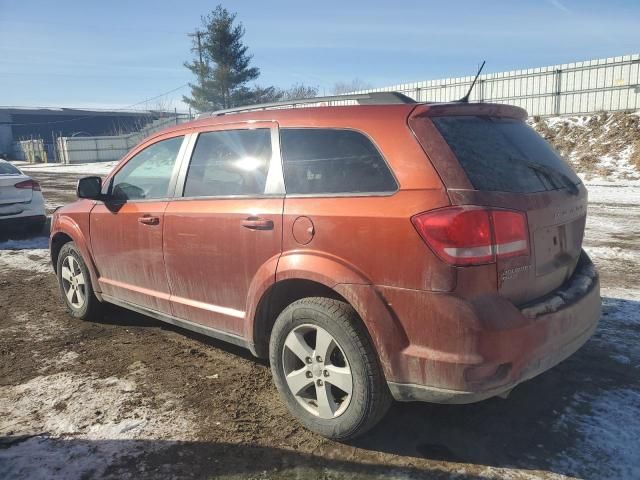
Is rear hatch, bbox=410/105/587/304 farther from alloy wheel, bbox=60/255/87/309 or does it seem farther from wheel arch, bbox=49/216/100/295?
alloy wheel, bbox=60/255/87/309

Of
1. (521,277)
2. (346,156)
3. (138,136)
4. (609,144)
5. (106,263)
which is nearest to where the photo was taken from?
(521,277)

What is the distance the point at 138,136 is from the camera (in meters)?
45.1

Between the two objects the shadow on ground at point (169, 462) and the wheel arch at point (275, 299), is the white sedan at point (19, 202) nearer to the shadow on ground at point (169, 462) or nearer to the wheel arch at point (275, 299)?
the shadow on ground at point (169, 462)

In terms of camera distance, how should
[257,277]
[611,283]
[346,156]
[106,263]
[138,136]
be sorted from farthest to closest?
1. [138,136]
2. [611,283]
3. [106,263]
4. [257,277]
5. [346,156]

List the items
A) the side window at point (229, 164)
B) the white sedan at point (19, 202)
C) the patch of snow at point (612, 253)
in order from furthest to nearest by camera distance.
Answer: the white sedan at point (19, 202) → the patch of snow at point (612, 253) → the side window at point (229, 164)

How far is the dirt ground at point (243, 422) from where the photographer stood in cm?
265

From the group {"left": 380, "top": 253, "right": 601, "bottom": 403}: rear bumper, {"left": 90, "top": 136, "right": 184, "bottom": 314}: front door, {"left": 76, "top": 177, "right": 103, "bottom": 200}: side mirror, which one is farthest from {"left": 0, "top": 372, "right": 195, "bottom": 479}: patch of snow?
{"left": 76, "top": 177, "right": 103, "bottom": 200}: side mirror

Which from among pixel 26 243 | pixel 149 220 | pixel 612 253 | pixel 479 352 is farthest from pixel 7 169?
pixel 612 253

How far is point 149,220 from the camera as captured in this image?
391cm

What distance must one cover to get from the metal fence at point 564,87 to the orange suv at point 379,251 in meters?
18.7

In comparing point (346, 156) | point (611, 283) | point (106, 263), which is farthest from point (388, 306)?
point (611, 283)

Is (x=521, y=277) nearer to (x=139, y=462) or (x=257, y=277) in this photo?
(x=257, y=277)

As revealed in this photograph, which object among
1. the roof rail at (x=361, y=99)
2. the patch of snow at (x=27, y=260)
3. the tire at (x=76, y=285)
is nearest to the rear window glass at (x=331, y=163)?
the roof rail at (x=361, y=99)

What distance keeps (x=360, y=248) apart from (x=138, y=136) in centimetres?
4613
